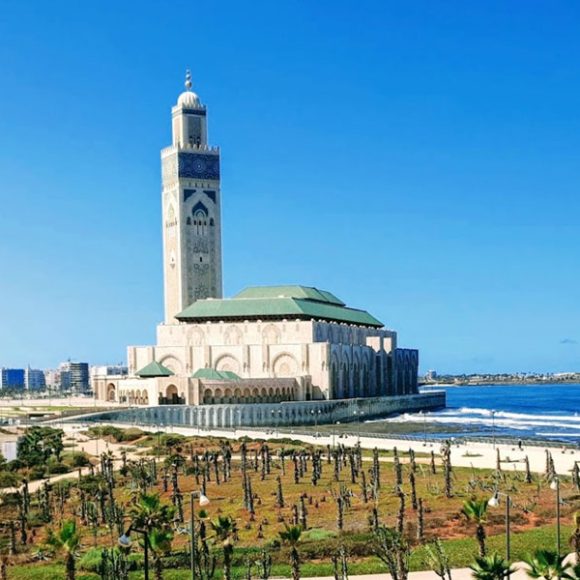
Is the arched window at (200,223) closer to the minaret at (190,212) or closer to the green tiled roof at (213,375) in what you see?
the minaret at (190,212)

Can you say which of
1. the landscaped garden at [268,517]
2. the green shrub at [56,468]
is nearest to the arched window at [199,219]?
the landscaped garden at [268,517]

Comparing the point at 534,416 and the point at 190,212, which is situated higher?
the point at 190,212

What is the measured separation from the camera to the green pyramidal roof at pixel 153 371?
109 m

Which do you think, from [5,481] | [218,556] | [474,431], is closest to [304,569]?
[218,556]

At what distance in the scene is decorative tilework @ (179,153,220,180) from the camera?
417ft

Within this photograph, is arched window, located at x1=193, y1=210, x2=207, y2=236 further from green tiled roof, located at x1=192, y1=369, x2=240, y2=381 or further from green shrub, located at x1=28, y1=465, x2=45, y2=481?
green shrub, located at x1=28, y1=465, x2=45, y2=481

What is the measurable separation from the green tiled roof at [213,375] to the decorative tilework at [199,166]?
3086 centimetres

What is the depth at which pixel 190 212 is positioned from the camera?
127125mm

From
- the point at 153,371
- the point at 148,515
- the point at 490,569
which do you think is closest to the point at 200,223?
the point at 153,371

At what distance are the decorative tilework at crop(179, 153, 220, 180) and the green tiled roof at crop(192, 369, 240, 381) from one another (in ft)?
101

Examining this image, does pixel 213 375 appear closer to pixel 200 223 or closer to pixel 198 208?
pixel 200 223

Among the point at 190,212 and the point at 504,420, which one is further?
the point at 190,212

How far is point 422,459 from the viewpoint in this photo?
64812 millimetres

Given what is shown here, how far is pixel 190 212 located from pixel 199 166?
639 centimetres
